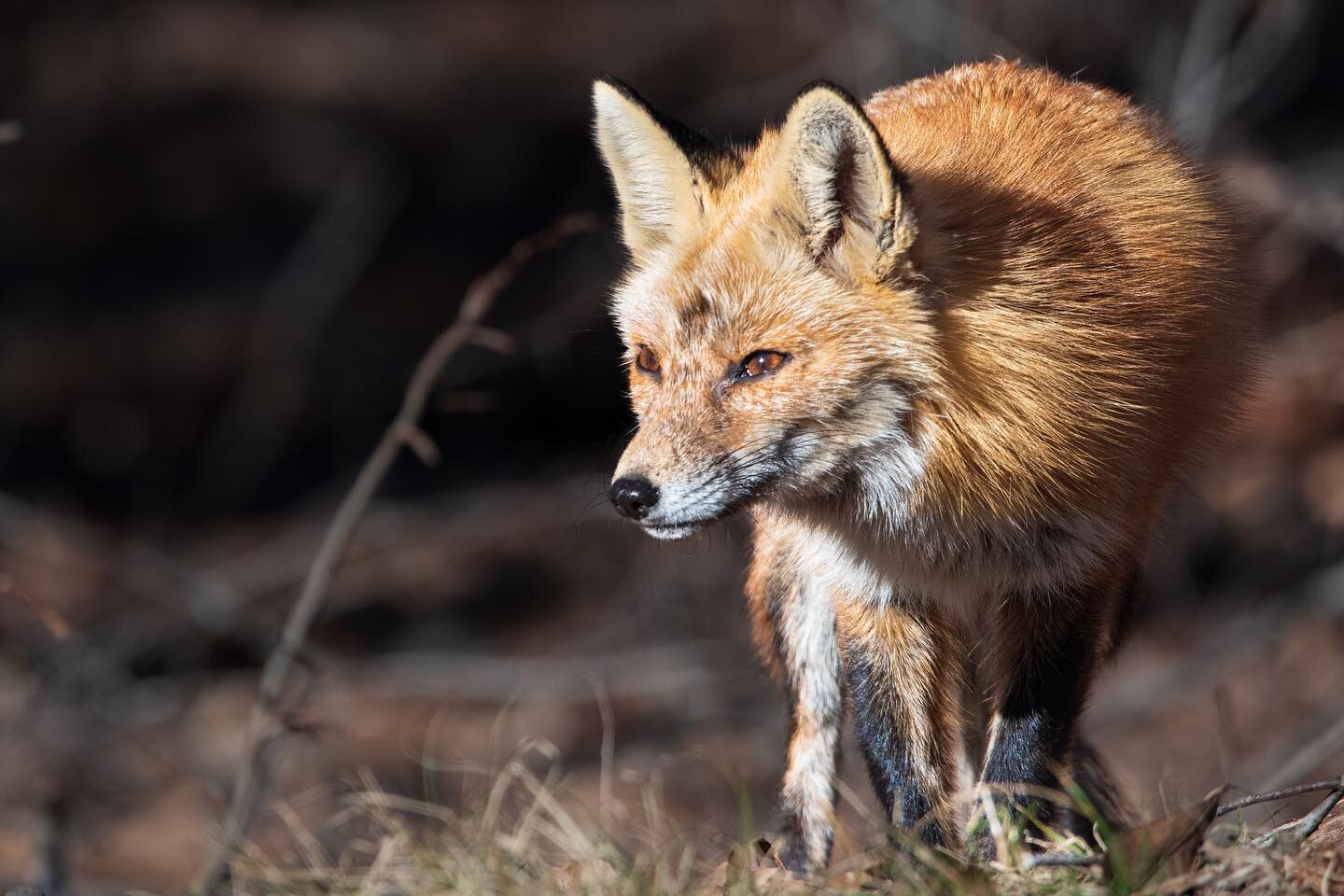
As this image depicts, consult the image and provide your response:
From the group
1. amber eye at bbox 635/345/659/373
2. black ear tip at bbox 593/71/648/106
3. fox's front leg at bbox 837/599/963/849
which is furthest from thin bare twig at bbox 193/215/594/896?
fox's front leg at bbox 837/599/963/849

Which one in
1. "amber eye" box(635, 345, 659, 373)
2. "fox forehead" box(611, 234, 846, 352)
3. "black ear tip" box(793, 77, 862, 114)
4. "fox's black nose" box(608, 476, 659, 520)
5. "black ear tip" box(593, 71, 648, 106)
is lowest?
"fox's black nose" box(608, 476, 659, 520)

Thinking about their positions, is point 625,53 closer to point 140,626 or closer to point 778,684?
Result: point 140,626

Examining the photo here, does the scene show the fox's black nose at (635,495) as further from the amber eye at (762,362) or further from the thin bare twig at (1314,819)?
the thin bare twig at (1314,819)

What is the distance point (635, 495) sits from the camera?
288 centimetres

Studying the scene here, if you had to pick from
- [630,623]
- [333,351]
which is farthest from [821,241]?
[333,351]

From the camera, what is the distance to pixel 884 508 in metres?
3.11

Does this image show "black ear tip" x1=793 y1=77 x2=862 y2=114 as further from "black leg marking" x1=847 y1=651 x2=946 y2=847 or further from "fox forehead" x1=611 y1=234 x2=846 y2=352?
"black leg marking" x1=847 y1=651 x2=946 y2=847

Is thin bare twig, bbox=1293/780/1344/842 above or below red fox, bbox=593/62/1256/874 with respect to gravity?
below

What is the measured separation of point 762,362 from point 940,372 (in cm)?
41

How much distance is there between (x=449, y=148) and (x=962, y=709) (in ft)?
27.4

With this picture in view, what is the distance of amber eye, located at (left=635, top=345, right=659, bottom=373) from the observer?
3225 mm

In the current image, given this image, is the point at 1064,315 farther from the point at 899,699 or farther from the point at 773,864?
the point at 773,864

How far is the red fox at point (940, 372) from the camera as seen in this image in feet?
9.83

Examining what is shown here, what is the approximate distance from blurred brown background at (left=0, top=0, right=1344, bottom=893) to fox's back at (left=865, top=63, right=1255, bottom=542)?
172 inches
